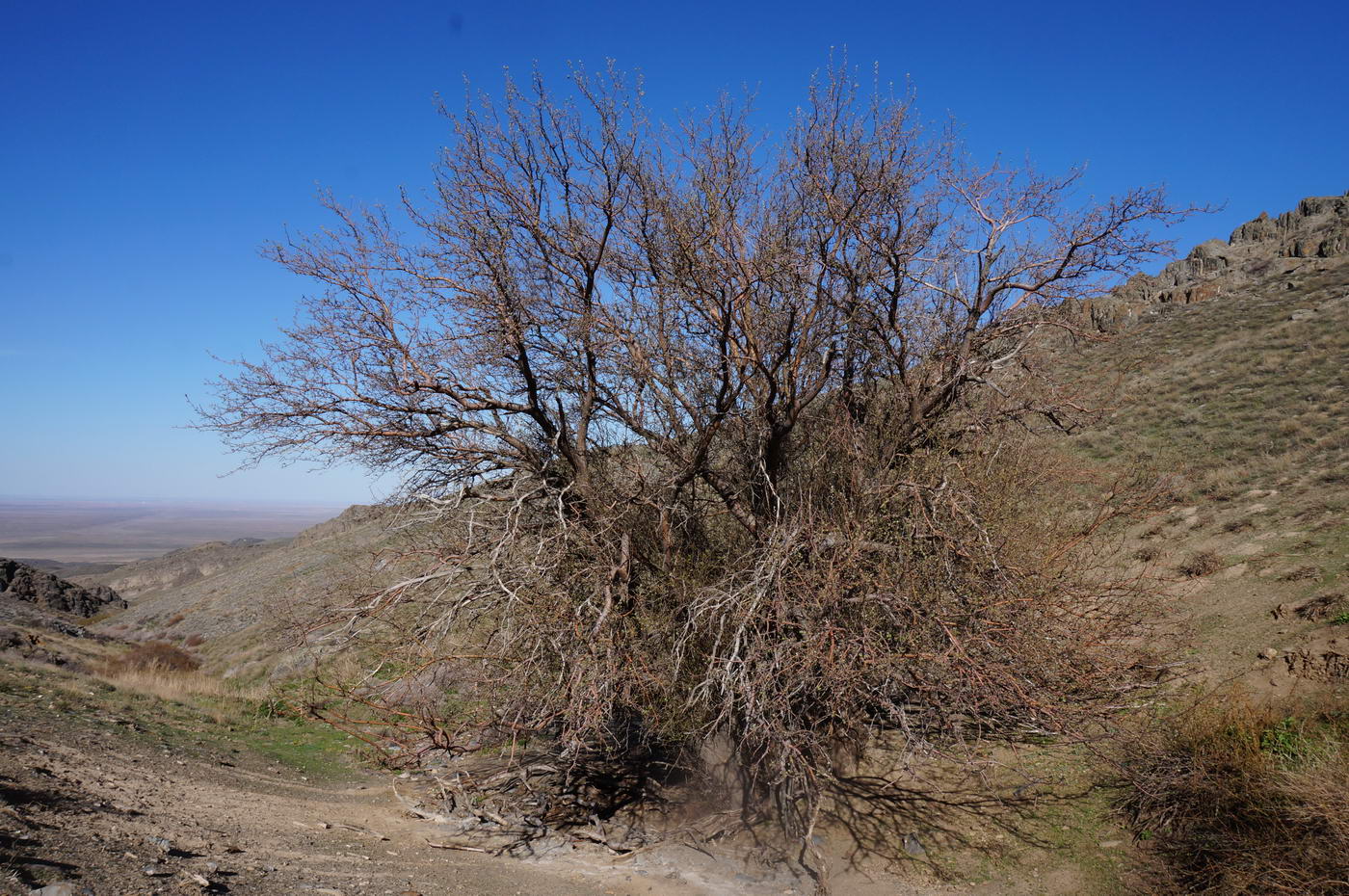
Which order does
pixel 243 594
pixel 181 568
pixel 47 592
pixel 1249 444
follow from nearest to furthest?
pixel 1249 444 → pixel 243 594 → pixel 47 592 → pixel 181 568

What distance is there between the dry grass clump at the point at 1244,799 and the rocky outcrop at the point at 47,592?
1236 inches

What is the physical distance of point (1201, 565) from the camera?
1117 centimetres

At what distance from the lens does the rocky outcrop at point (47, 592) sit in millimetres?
27172

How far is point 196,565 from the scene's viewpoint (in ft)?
150

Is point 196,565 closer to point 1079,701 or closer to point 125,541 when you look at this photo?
point 1079,701

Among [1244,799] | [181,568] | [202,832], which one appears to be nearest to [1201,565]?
[1244,799]

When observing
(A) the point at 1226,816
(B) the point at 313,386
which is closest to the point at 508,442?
(B) the point at 313,386

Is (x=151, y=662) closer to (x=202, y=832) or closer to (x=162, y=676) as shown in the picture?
(x=162, y=676)

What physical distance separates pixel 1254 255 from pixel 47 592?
56.5m

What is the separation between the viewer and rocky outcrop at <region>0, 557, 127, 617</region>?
89.1 feet

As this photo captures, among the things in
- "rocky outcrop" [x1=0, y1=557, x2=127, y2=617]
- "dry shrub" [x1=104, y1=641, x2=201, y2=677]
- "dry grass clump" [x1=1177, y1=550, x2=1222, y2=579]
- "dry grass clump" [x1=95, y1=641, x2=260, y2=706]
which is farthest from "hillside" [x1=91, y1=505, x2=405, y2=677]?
"dry grass clump" [x1=1177, y1=550, x2=1222, y2=579]

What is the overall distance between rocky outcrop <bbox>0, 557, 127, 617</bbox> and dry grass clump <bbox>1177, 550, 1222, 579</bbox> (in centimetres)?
3213

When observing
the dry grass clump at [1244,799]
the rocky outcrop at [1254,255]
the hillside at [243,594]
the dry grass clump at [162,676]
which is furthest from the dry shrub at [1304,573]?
the rocky outcrop at [1254,255]

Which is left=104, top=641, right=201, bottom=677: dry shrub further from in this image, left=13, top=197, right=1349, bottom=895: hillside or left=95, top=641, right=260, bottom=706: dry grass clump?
left=13, top=197, right=1349, bottom=895: hillside
